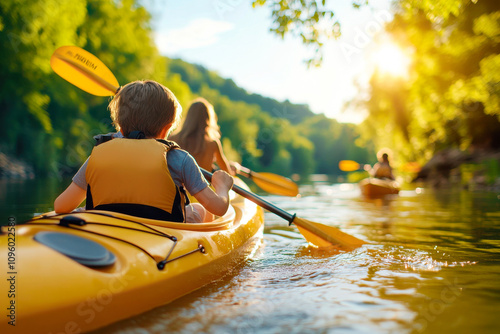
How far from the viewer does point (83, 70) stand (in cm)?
357

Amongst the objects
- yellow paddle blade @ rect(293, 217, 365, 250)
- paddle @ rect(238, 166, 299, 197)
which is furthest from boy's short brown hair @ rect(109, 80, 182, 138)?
paddle @ rect(238, 166, 299, 197)

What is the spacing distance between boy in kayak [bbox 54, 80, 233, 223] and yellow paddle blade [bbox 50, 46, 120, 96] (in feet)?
3.79

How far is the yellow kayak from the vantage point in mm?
1740

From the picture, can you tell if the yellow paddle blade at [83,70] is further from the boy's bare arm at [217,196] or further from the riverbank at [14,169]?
the riverbank at [14,169]

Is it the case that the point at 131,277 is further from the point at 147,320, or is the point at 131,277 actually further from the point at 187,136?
the point at 187,136

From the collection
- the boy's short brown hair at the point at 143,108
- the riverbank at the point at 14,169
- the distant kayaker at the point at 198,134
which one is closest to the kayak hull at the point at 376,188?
the distant kayaker at the point at 198,134

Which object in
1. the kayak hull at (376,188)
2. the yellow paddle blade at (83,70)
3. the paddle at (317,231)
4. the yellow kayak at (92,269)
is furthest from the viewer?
the kayak hull at (376,188)

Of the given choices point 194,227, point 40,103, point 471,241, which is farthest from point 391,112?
point 194,227

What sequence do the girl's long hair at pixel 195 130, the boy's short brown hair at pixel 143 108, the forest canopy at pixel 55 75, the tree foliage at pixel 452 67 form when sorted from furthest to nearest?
the forest canopy at pixel 55 75 → the tree foliage at pixel 452 67 → the girl's long hair at pixel 195 130 → the boy's short brown hair at pixel 143 108

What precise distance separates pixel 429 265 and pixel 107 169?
2205 millimetres

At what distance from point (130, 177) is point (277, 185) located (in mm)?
3785

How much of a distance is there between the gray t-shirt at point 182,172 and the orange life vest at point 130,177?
8 cm

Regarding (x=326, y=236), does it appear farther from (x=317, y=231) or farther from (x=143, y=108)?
(x=143, y=108)

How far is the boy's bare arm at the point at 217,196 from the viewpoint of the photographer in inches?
100
